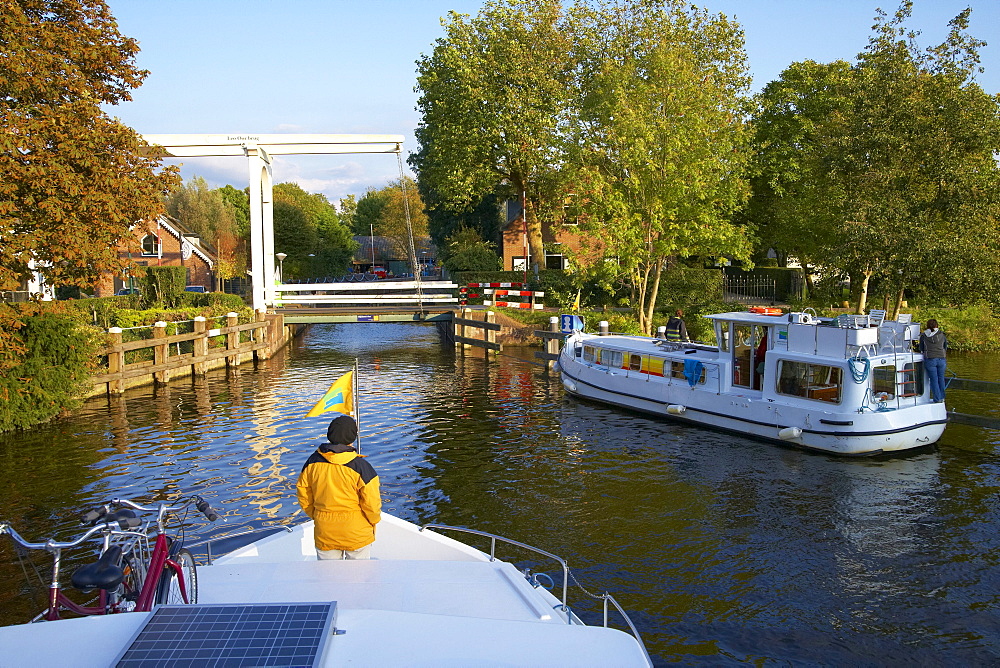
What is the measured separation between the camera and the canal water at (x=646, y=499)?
9477mm

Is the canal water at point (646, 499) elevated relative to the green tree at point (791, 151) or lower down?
lower down

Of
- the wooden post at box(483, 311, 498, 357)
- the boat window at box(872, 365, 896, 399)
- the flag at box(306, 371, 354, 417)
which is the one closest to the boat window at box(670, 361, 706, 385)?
the boat window at box(872, 365, 896, 399)

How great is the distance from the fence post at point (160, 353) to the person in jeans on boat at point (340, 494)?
20500 mm

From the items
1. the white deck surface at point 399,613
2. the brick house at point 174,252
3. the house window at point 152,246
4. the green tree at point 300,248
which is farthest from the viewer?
the green tree at point 300,248

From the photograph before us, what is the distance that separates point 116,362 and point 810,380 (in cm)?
1957

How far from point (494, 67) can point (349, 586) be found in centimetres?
3981

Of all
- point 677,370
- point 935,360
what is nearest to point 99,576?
point 935,360

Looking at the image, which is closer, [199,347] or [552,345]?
[199,347]

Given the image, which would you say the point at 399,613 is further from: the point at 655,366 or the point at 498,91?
the point at 498,91

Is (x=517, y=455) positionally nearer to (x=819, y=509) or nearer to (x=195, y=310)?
(x=819, y=509)

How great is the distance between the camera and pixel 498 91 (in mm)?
43000

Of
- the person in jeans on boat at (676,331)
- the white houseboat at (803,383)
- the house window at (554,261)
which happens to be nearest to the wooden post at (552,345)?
the person in jeans on boat at (676,331)

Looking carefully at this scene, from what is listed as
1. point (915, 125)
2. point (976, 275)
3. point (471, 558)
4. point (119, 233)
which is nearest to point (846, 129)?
point (915, 125)

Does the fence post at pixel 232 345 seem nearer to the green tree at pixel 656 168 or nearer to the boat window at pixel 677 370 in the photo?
the green tree at pixel 656 168
